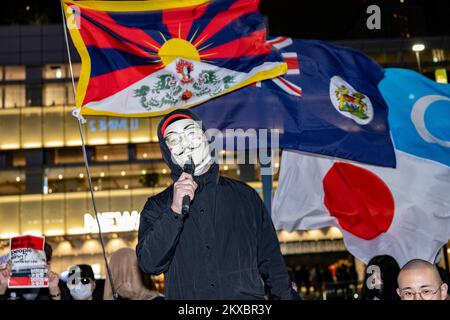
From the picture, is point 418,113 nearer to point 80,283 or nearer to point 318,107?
point 318,107

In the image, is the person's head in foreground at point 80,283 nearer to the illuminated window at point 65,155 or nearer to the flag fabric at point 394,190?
the flag fabric at point 394,190

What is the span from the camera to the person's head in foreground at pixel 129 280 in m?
5.44

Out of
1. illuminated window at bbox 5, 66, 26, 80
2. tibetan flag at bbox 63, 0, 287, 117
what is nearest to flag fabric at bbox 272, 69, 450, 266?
tibetan flag at bbox 63, 0, 287, 117

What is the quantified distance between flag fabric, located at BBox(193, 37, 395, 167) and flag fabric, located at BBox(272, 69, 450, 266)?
1.22 feet

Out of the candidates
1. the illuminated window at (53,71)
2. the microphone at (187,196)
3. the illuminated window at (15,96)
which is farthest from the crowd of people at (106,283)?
the illuminated window at (53,71)

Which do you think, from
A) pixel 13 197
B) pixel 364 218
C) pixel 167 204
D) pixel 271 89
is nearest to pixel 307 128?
pixel 271 89

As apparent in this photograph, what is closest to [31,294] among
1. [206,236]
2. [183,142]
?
[183,142]

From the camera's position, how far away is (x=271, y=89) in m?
9.67

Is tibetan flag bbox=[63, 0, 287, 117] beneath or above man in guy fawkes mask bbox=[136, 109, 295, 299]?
above

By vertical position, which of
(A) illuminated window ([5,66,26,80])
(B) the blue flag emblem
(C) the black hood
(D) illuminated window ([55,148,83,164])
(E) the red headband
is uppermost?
(A) illuminated window ([5,66,26,80])

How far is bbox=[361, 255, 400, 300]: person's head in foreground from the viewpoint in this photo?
6.60 m

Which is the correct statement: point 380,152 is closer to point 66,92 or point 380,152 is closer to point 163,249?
point 163,249

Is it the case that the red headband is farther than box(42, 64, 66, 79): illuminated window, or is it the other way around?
box(42, 64, 66, 79): illuminated window

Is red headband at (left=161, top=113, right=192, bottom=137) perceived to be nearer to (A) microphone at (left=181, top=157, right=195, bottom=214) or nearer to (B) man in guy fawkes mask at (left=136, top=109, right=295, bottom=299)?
(B) man in guy fawkes mask at (left=136, top=109, right=295, bottom=299)
